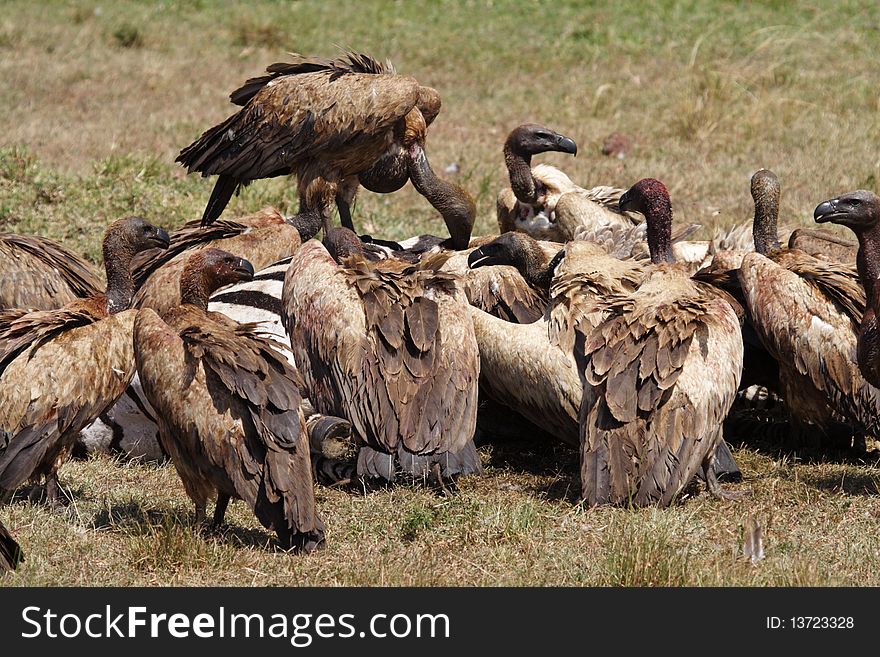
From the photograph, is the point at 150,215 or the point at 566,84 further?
the point at 566,84

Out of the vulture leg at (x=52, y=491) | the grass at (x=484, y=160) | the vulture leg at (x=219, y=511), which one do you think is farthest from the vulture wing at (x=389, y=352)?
the vulture leg at (x=52, y=491)

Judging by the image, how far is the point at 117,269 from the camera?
641cm

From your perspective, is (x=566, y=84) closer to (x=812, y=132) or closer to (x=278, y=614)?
(x=812, y=132)

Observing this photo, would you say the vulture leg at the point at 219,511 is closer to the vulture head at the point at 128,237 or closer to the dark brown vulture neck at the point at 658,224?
the vulture head at the point at 128,237

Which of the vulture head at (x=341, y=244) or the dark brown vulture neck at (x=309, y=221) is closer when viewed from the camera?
the vulture head at (x=341, y=244)

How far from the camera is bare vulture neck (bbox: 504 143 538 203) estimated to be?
9.49m

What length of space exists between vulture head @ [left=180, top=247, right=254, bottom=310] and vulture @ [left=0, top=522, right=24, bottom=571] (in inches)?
62.8

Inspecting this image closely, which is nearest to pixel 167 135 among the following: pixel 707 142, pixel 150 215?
pixel 150 215

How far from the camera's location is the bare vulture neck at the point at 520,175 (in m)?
9.49

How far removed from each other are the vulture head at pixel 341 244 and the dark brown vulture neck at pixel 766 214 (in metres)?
2.35

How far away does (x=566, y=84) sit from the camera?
1417 centimetres

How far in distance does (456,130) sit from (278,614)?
30.5 ft

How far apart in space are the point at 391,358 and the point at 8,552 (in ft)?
6.98

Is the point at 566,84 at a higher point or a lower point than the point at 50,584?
higher
